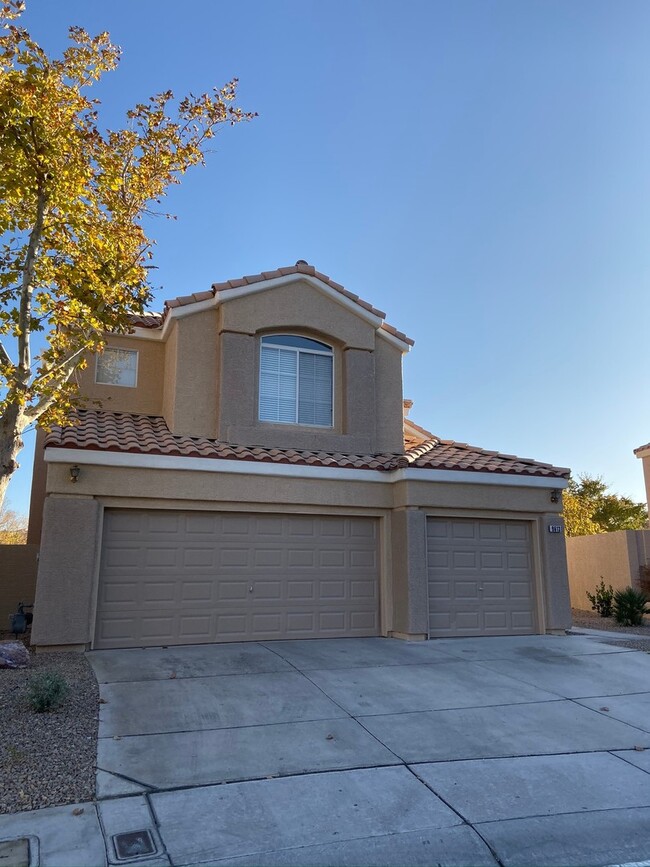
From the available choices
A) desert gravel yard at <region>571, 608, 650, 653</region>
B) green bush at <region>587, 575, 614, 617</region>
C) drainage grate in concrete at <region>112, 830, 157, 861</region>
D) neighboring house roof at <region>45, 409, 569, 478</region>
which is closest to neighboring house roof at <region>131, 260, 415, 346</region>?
neighboring house roof at <region>45, 409, 569, 478</region>

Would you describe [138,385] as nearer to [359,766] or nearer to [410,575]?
[410,575]

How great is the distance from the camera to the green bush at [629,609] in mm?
15625

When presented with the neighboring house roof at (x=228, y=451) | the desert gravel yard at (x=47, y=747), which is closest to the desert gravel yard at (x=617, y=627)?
the neighboring house roof at (x=228, y=451)

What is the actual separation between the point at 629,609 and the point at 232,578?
10006 millimetres

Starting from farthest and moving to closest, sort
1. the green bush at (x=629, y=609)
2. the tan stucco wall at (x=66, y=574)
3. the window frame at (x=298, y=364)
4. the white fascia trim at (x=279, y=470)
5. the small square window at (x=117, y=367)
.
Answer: the green bush at (x=629, y=609)
the small square window at (x=117, y=367)
the window frame at (x=298, y=364)
the white fascia trim at (x=279, y=470)
the tan stucco wall at (x=66, y=574)

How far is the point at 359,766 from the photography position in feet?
18.7

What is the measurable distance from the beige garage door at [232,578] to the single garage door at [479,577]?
1.21m

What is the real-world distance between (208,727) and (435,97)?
44.9ft

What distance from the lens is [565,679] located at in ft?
30.3

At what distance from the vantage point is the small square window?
14.2 m

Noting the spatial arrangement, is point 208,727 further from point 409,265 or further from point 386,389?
point 409,265

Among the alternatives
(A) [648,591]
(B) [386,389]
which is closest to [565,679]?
(B) [386,389]

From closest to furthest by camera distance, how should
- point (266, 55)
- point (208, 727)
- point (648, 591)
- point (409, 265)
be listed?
1. point (208, 727)
2. point (266, 55)
3. point (648, 591)
4. point (409, 265)

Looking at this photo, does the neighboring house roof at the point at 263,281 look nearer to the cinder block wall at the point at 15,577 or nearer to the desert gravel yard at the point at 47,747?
the cinder block wall at the point at 15,577
